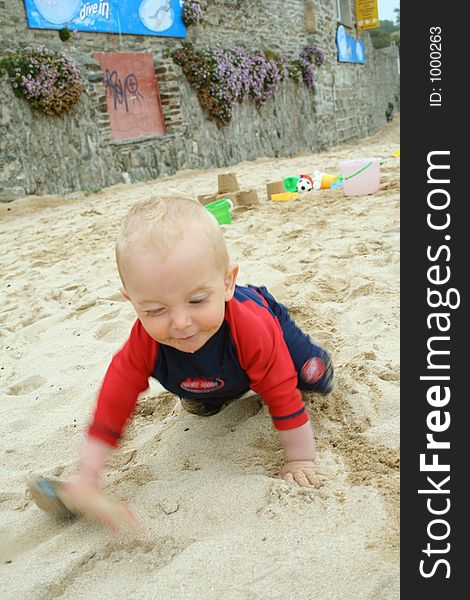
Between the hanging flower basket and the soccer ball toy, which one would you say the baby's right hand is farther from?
the hanging flower basket

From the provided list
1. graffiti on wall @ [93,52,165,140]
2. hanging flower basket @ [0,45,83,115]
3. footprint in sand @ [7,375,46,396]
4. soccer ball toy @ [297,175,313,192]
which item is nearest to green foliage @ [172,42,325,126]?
graffiti on wall @ [93,52,165,140]

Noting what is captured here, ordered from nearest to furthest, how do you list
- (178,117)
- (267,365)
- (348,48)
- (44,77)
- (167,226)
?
(167,226) → (267,365) → (44,77) → (178,117) → (348,48)

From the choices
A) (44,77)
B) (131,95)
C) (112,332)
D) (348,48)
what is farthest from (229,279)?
(348,48)

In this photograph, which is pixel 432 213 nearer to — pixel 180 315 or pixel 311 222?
pixel 180 315

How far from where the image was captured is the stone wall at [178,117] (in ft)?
23.2

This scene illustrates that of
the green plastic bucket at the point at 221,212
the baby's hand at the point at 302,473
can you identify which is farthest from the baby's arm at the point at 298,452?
the green plastic bucket at the point at 221,212

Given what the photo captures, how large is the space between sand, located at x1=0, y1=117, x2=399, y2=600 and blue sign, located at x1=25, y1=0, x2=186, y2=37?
5.28 meters

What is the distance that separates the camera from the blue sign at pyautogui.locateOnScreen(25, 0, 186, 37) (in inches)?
285

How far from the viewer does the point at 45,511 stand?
148 cm

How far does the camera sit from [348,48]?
578 inches

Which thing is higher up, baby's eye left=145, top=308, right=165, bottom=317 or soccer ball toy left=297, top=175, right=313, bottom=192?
baby's eye left=145, top=308, right=165, bottom=317

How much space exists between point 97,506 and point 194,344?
456mm

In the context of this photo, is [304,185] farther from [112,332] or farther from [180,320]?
[180,320]

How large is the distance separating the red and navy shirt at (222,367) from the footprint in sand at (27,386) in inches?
32.3
